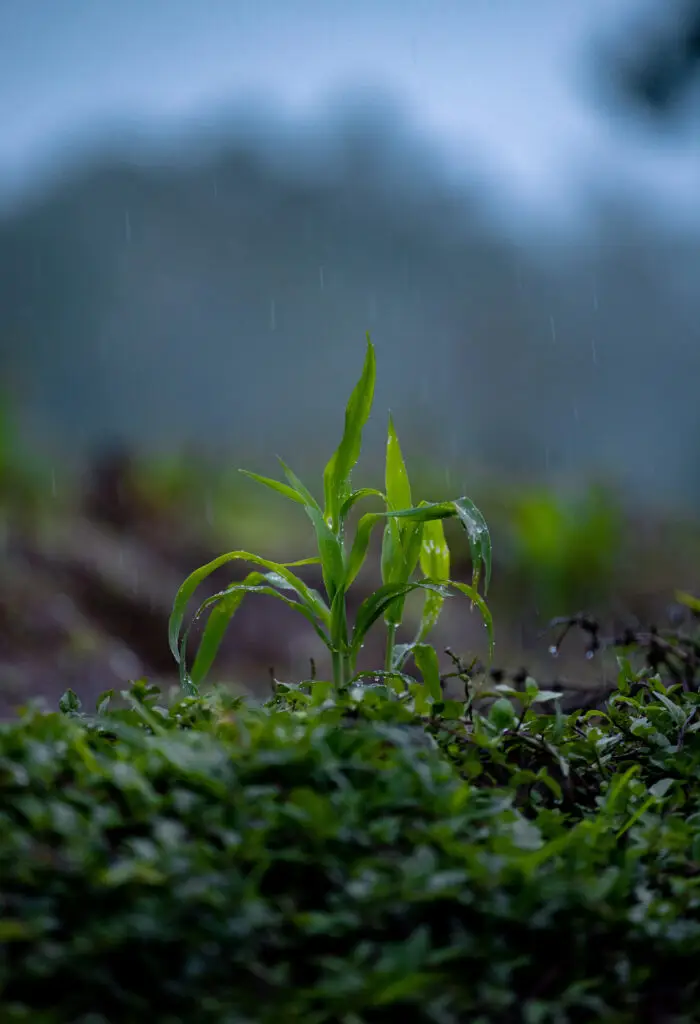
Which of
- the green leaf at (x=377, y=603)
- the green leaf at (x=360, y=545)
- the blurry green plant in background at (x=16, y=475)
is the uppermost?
the green leaf at (x=360, y=545)

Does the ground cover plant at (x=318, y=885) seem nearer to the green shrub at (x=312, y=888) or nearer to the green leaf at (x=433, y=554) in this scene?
the green shrub at (x=312, y=888)

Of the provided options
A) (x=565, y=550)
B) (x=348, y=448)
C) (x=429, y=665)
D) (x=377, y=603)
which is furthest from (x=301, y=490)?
(x=565, y=550)

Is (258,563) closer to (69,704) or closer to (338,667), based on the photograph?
(338,667)

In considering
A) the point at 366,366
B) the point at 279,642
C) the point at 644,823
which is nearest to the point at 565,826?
the point at 644,823

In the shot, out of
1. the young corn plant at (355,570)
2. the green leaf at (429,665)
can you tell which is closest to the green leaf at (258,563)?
the young corn plant at (355,570)

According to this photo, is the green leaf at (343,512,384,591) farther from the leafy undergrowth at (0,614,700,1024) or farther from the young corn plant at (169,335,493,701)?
the leafy undergrowth at (0,614,700,1024)

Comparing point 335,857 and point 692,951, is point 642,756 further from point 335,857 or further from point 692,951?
point 335,857

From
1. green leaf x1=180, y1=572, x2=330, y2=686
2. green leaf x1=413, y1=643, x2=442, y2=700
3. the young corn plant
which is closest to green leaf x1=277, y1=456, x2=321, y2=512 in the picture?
the young corn plant

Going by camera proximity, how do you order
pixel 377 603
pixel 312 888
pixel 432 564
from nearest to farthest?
pixel 312 888 < pixel 377 603 < pixel 432 564
